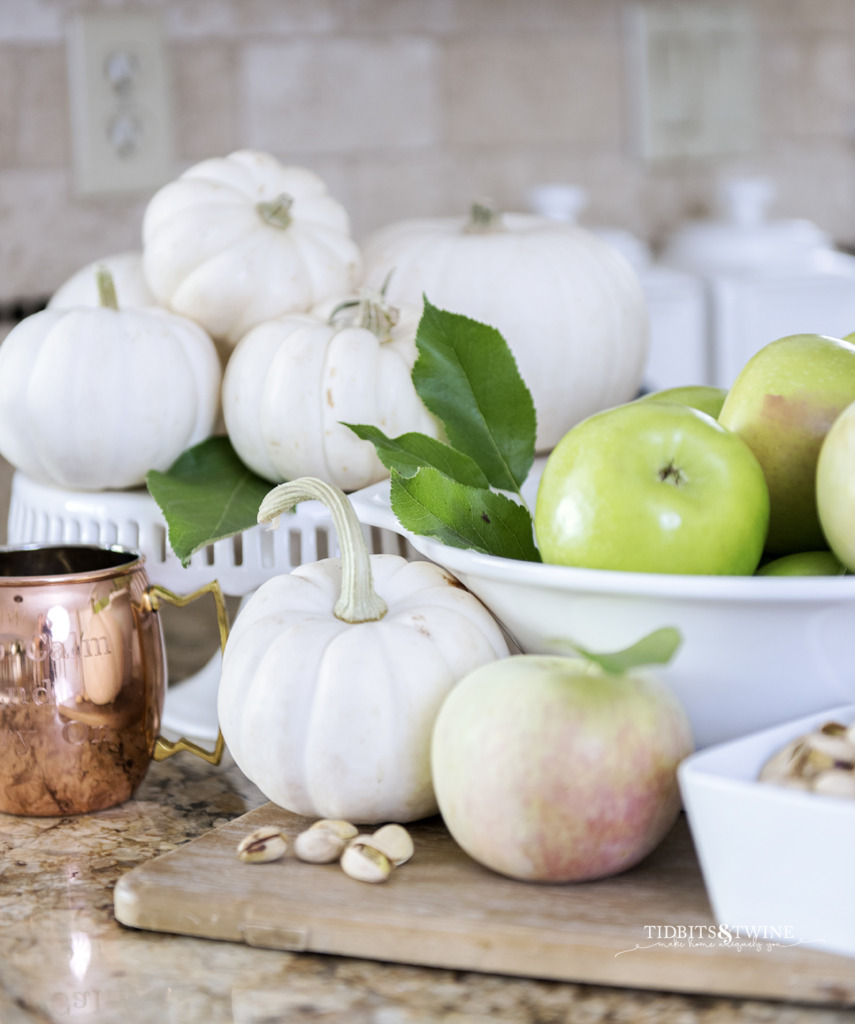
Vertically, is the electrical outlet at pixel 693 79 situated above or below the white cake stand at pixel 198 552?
above

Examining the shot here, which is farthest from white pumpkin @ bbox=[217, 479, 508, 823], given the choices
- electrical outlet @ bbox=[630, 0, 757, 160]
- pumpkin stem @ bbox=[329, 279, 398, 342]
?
electrical outlet @ bbox=[630, 0, 757, 160]

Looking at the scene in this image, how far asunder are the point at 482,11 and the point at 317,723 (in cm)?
159

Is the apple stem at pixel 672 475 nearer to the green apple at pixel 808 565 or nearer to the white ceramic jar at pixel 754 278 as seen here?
the green apple at pixel 808 565

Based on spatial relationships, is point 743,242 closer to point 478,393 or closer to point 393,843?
point 478,393

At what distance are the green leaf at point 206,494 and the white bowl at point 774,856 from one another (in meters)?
0.34

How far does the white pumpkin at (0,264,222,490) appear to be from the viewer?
728mm

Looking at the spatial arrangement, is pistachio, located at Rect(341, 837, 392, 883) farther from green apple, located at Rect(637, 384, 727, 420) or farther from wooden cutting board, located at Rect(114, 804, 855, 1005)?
green apple, located at Rect(637, 384, 727, 420)

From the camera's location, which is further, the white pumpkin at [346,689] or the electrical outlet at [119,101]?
the electrical outlet at [119,101]

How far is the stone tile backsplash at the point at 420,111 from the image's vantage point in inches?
59.6

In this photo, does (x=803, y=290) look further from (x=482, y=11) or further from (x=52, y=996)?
(x=52, y=996)

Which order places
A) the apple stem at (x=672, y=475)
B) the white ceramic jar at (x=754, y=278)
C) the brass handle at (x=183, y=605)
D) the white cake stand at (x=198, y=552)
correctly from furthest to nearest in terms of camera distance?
the white ceramic jar at (x=754, y=278)
the white cake stand at (x=198, y=552)
the brass handle at (x=183, y=605)
the apple stem at (x=672, y=475)

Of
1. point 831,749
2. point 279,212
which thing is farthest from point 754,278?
→ point 831,749

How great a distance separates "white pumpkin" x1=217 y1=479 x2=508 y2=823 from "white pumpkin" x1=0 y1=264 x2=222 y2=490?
229 mm
